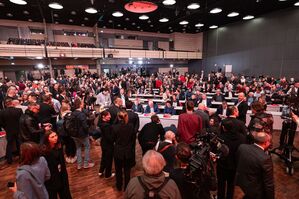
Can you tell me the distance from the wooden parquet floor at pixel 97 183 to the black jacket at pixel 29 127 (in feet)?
2.92

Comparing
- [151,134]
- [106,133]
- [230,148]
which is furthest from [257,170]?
[106,133]

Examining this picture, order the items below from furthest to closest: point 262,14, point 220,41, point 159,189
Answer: point 220,41, point 262,14, point 159,189

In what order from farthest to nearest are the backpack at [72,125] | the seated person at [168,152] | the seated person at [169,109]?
the seated person at [169,109], the backpack at [72,125], the seated person at [168,152]

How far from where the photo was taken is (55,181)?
6.70 ft

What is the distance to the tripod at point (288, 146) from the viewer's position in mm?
3295

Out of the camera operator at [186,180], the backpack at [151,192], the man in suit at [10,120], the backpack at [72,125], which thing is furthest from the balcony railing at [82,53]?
the backpack at [151,192]

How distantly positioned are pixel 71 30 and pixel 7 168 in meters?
14.1

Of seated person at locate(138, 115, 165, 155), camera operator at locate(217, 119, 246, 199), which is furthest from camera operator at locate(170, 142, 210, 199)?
seated person at locate(138, 115, 165, 155)

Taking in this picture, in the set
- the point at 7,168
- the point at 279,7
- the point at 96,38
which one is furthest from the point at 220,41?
the point at 7,168

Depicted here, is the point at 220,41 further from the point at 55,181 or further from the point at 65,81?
the point at 55,181

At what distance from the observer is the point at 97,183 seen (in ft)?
10.3

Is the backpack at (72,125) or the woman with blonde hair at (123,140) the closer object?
the woman with blonde hair at (123,140)

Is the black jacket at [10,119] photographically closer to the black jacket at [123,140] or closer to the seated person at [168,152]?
the black jacket at [123,140]

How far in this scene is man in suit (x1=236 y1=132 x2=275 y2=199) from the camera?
169 cm
